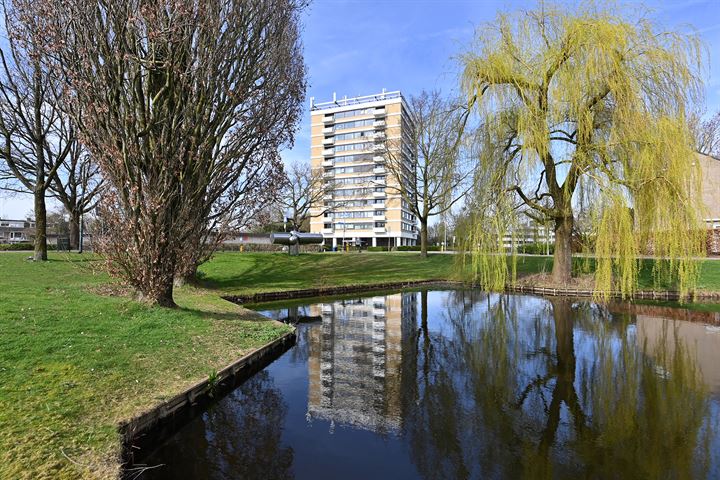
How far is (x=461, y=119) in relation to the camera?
55.6 ft

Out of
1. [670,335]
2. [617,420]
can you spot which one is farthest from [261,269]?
[617,420]

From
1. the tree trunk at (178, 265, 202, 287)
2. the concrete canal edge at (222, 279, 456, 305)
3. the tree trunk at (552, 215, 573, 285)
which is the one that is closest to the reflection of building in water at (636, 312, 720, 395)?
the tree trunk at (552, 215, 573, 285)

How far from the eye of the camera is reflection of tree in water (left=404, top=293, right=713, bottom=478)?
450 centimetres

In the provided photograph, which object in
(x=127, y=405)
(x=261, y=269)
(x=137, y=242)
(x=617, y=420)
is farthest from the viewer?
(x=261, y=269)

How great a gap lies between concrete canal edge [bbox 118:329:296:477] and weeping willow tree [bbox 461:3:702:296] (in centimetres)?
1124

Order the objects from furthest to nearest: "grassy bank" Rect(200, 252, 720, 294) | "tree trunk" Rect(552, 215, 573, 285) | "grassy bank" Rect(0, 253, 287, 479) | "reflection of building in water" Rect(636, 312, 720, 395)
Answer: "grassy bank" Rect(200, 252, 720, 294)
"tree trunk" Rect(552, 215, 573, 285)
"reflection of building in water" Rect(636, 312, 720, 395)
"grassy bank" Rect(0, 253, 287, 479)

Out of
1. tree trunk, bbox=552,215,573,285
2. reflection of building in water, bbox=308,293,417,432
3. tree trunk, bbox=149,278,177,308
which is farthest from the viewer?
tree trunk, bbox=552,215,573,285

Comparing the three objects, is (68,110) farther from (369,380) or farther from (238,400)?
(369,380)

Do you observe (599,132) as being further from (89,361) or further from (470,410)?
(89,361)

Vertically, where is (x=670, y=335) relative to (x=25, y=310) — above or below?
below

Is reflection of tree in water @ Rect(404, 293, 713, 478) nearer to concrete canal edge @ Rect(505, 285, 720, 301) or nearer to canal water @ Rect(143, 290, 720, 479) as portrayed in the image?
canal water @ Rect(143, 290, 720, 479)

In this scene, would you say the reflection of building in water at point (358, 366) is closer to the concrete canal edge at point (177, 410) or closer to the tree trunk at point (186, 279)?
the concrete canal edge at point (177, 410)

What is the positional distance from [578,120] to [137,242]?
13.9 metres

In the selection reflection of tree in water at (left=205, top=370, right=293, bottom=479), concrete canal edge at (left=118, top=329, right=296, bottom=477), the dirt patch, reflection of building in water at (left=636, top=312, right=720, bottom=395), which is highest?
the dirt patch
